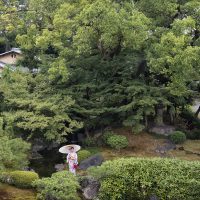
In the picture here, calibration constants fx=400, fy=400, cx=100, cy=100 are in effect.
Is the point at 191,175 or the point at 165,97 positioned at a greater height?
the point at 165,97

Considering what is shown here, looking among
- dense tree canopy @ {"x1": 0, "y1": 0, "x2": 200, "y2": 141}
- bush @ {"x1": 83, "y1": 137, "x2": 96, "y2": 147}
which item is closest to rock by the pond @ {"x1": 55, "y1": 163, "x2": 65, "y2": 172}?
dense tree canopy @ {"x1": 0, "y1": 0, "x2": 200, "y2": 141}

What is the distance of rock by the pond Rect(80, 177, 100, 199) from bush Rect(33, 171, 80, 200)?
99cm

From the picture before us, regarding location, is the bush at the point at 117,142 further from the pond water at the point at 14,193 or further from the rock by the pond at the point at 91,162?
the pond water at the point at 14,193

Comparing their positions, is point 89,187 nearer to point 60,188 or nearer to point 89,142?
point 60,188

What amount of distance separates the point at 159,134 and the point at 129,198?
329 inches

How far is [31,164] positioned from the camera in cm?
2052

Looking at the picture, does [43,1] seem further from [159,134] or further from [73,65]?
[159,134]

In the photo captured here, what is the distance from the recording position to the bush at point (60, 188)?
1418 centimetres

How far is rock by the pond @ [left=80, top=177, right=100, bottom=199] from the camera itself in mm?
15849

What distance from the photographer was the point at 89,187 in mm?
16062

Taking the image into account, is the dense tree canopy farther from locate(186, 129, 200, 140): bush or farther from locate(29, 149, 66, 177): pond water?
locate(186, 129, 200, 140): bush

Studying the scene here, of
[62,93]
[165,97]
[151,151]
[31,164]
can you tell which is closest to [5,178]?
[31,164]

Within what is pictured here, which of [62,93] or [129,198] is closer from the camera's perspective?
[129,198]

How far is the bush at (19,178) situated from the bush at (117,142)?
5.94 metres
